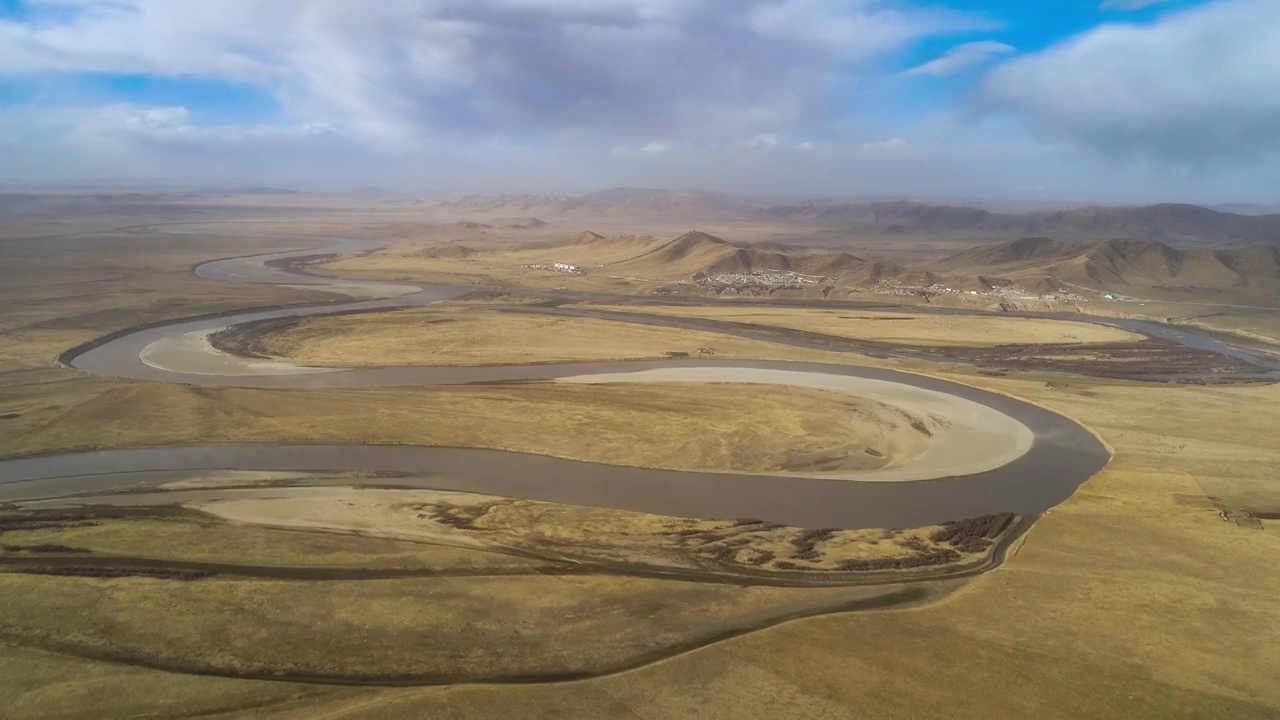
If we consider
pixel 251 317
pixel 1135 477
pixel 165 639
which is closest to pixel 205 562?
pixel 165 639

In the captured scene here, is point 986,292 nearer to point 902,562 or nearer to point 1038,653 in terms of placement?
point 902,562

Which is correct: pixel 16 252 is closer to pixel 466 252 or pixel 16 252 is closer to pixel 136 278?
pixel 136 278

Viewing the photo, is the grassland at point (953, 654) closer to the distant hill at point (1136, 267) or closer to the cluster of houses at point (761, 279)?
the cluster of houses at point (761, 279)

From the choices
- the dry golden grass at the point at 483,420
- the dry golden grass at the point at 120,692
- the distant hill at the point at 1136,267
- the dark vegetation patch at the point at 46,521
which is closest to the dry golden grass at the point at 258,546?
the dark vegetation patch at the point at 46,521

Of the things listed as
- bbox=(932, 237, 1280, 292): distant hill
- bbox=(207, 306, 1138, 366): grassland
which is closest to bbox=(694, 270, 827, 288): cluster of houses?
bbox=(207, 306, 1138, 366): grassland

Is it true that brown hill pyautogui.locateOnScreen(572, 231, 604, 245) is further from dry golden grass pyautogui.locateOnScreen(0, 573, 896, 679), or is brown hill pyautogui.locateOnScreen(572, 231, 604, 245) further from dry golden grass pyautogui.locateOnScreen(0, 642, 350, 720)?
dry golden grass pyautogui.locateOnScreen(0, 642, 350, 720)

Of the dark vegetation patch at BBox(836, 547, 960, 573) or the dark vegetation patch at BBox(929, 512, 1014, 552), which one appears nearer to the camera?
the dark vegetation patch at BBox(836, 547, 960, 573)
